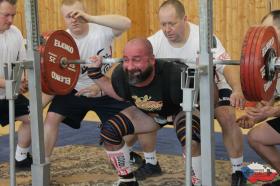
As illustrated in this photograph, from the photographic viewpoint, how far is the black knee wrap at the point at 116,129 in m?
3.44

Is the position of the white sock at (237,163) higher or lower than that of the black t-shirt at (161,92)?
lower

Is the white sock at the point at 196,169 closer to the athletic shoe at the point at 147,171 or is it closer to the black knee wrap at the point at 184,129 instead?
the black knee wrap at the point at 184,129

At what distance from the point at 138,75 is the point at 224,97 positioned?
76 cm

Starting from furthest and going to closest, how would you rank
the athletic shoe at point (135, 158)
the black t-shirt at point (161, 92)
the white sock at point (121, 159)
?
the athletic shoe at point (135, 158) < the white sock at point (121, 159) < the black t-shirt at point (161, 92)

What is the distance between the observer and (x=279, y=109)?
3127 mm

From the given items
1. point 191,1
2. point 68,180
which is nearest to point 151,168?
point 68,180

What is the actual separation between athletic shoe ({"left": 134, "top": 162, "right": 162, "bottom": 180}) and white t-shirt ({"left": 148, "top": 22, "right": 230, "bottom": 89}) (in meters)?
0.84

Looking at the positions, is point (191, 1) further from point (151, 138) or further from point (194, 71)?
point (194, 71)

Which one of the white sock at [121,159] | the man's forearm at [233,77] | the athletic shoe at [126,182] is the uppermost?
the man's forearm at [233,77]

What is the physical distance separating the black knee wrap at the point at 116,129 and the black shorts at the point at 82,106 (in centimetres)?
47

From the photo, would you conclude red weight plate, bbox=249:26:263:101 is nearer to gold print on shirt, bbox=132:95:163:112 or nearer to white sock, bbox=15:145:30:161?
gold print on shirt, bbox=132:95:163:112

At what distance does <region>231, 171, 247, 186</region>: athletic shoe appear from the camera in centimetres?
357

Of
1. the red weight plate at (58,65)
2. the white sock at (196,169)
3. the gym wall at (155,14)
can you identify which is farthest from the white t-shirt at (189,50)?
the gym wall at (155,14)

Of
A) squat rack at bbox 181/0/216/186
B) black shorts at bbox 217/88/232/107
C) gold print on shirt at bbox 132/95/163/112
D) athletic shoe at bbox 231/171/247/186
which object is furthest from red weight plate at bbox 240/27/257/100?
athletic shoe at bbox 231/171/247/186
